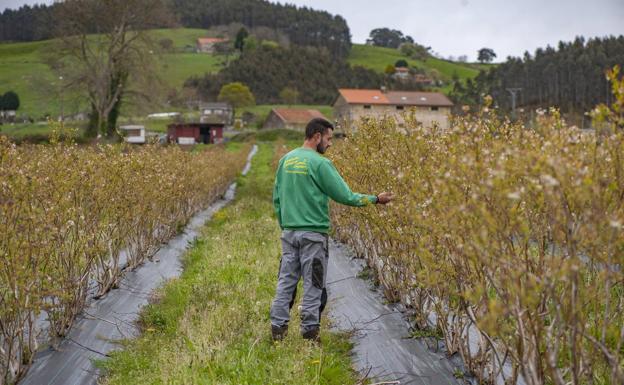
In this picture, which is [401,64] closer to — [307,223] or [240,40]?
[240,40]

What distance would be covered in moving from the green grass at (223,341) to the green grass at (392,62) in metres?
121

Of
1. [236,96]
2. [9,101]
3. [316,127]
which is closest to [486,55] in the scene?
[236,96]

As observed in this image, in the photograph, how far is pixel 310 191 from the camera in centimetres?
565

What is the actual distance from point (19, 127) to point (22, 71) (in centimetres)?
3694

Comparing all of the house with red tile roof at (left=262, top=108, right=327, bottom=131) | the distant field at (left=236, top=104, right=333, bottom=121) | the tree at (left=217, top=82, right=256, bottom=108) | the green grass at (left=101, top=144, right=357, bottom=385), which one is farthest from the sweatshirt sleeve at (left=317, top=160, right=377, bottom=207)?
the tree at (left=217, top=82, right=256, bottom=108)

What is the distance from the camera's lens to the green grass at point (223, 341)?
16.1 ft

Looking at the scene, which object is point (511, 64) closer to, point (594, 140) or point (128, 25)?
point (128, 25)

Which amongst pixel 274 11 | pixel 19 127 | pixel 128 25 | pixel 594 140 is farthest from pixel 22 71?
pixel 594 140

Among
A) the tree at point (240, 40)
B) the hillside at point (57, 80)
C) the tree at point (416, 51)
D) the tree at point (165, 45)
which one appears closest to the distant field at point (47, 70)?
the hillside at point (57, 80)

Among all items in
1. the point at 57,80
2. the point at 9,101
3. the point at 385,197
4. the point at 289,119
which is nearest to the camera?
the point at 385,197

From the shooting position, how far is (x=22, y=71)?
9275 cm

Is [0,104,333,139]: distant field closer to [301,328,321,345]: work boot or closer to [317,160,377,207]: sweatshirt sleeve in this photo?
[317,160,377,207]: sweatshirt sleeve

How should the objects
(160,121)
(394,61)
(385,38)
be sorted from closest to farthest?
(160,121) < (394,61) < (385,38)

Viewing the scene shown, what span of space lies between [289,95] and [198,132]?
3445 centimetres
